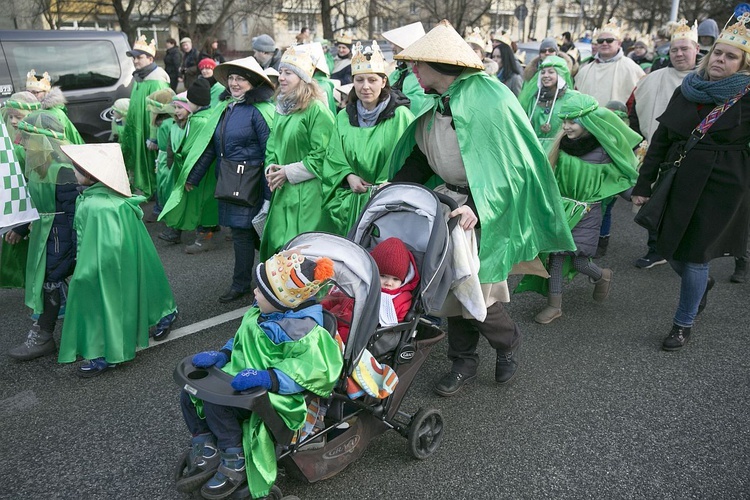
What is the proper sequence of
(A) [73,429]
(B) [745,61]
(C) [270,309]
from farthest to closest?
(B) [745,61], (A) [73,429], (C) [270,309]

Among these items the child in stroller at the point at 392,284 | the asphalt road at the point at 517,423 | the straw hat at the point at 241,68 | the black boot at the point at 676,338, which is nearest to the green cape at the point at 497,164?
the child in stroller at the point at 392,284

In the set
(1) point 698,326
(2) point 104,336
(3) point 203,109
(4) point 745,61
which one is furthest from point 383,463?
(3) point 203,109

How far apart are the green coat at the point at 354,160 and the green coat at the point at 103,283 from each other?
1.37 metres

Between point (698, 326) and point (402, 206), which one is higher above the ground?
point (402, 206)

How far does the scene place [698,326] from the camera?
4.86 metres

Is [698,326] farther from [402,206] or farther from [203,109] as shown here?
[203,109]

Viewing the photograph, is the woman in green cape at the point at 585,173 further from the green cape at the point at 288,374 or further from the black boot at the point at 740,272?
the green cape at the point at 288,374

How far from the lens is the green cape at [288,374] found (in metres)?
2.55

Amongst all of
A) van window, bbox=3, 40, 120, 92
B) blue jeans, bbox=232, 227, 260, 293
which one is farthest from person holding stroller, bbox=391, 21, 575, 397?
van window, bbox=3, 40, 120, 92

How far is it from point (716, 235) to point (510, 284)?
198cm

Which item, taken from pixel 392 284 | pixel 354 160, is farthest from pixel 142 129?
pixel 392 284

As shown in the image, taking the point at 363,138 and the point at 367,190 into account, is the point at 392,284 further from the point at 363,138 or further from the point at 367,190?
the point at 363,138

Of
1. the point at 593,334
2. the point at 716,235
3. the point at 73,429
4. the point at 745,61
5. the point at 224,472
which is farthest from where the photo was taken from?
the point at 593,334

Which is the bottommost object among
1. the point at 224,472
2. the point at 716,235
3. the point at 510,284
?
the point at 510,284
